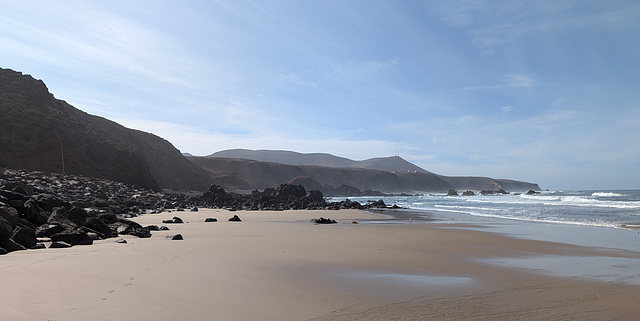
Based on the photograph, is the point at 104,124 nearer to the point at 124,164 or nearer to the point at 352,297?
the point at 124,164

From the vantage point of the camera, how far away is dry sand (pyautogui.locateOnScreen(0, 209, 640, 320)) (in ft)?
13.2

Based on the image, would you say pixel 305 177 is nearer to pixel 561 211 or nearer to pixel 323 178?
pixel 323 178

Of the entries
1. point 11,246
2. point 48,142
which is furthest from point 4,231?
point 48,142

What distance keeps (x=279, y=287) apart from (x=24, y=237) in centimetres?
539

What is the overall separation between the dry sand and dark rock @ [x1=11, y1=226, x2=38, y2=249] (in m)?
0.50

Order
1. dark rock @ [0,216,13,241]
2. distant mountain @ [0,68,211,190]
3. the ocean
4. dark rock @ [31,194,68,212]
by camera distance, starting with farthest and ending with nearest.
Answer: distant mountain @ [0,68,211,190] < the ocean < dark rock @ [31,194,68,212] < dark rock @ [0,216,13,241]

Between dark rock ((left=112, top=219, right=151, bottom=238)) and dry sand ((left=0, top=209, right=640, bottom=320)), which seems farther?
Answer: dark rock ((left=112, top=219, right=151, bottom=238))

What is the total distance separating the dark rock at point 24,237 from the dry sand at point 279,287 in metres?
0.50

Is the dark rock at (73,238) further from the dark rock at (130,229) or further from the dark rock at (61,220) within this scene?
the dark rock at (130,229)

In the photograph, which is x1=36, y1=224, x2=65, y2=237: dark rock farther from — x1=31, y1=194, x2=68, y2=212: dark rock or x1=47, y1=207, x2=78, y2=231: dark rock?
x1=31, y1=194, x2=68, y2=212: dark rock

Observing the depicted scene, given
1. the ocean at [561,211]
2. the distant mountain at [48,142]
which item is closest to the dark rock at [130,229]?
the ocean at [561,211]

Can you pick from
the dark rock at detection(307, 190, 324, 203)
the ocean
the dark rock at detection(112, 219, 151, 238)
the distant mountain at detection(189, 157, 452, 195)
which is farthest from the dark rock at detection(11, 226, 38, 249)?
the distant mountain at detection(189, 157, 452, 195)

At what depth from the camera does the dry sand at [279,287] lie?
4023mm

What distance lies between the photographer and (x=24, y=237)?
725 cm
